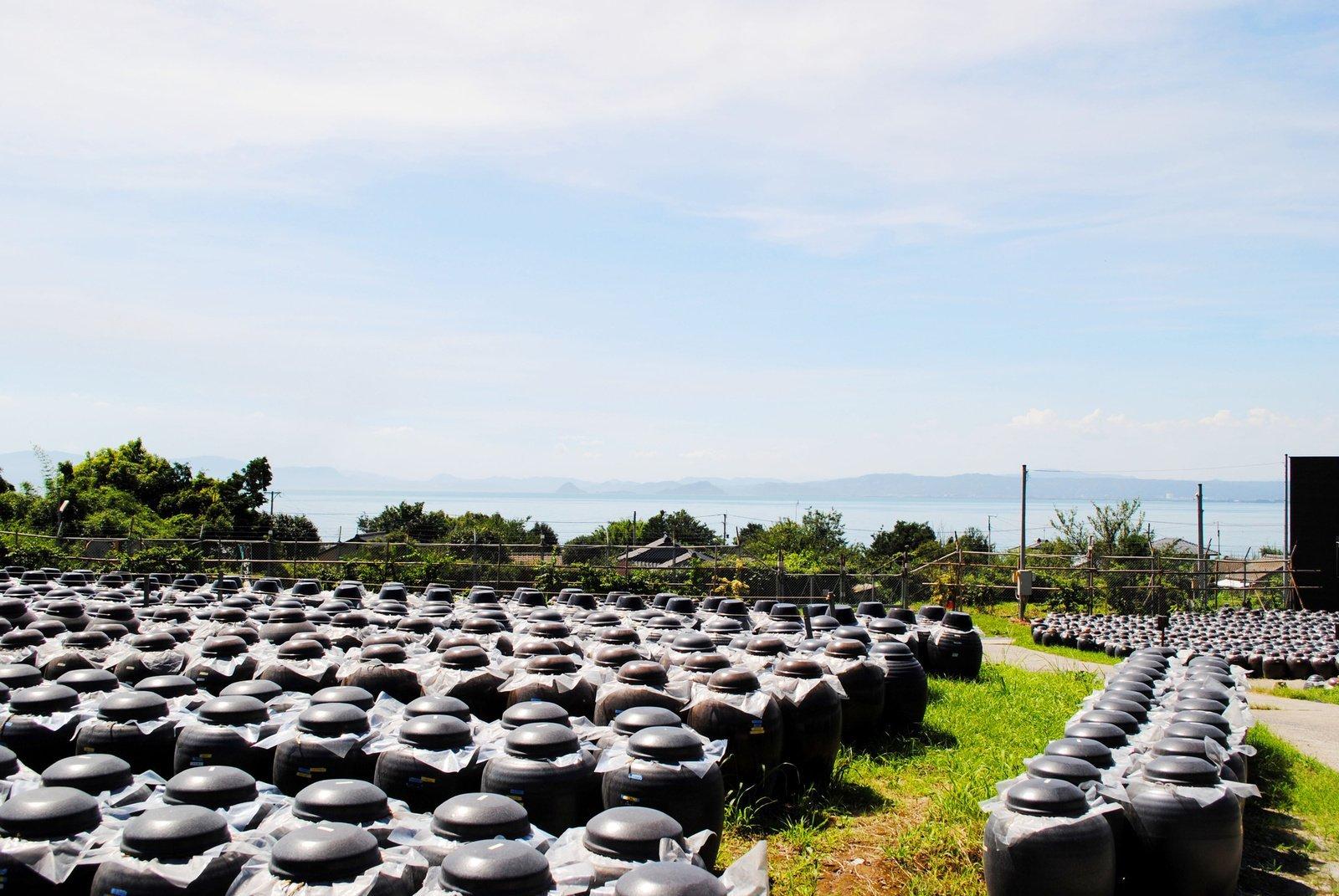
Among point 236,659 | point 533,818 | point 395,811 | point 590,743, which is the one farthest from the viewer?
point 236,659

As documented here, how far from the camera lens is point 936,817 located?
26.8ft

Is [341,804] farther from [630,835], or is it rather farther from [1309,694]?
[1309,694]

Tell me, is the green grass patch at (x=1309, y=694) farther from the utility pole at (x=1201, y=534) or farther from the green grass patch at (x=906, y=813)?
the utility pole at (x=1201, y=534)

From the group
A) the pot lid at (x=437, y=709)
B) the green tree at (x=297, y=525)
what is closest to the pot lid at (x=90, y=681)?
the pot lid at (x=437, y=709)

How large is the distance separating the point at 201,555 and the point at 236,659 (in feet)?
57.1

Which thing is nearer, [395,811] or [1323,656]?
[395,811]

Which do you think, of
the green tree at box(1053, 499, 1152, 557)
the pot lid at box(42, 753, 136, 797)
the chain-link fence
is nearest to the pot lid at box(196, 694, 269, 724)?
the pot lid at box(42, 753, 136, 797)

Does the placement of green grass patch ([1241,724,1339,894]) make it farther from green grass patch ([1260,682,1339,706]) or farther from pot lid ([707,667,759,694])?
green grass patch ([1260,682,1339,706])

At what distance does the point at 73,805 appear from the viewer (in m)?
4.98

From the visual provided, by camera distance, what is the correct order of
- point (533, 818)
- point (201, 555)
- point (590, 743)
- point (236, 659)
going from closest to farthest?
point (533, 818)
point (590, 743)
point (236, 659)
point (201, 555)

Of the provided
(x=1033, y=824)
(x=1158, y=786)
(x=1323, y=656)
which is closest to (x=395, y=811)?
(x=1033, y=824)

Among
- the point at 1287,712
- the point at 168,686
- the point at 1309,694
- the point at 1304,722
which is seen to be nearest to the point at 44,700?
the point at 168,686

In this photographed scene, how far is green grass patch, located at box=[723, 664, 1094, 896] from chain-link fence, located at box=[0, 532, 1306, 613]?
11.1m

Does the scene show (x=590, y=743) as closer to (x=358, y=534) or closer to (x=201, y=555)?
(x=201, y=555)
